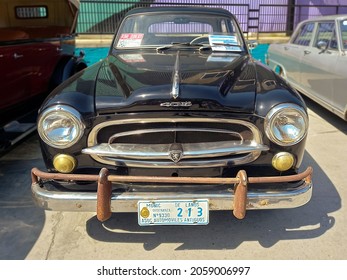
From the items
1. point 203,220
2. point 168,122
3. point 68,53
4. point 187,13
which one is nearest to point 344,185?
point 203,220

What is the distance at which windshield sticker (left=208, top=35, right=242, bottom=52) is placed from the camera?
145 inches

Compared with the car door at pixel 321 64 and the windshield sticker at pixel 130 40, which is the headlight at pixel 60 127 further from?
the car door at pixel 321 64

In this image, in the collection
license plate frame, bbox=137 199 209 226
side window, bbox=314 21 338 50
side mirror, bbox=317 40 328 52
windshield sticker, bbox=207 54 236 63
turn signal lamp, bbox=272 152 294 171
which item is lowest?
license plate frame, bbox=137 199 209 226

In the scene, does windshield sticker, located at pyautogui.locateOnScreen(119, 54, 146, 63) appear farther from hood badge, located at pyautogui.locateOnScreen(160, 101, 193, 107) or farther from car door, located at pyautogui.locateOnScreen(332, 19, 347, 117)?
car door, located at pyautogui.locateOnScreen(332, 19, 347, 117)

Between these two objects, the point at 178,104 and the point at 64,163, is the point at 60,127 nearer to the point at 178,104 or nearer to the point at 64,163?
the point at 64,163

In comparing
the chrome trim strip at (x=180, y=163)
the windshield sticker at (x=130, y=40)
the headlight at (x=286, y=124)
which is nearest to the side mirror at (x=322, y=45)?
the windshield sticker at (x=130, y=40)

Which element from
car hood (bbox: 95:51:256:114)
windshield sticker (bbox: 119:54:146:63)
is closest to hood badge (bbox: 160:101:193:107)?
car hood (bbox: 95:51:256:114)

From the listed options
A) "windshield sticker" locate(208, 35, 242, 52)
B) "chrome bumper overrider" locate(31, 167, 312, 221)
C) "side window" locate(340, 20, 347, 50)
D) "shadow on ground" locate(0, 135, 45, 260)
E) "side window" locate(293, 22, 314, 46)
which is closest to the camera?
"chrome bumper overrider" locate(31, 167, 312, 221)

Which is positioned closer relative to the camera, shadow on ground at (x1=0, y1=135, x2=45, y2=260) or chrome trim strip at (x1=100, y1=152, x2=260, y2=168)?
chrome trim strip at (x1=100, y1=152, x2=260, y2=168)

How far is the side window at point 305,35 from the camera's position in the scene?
608 centimetres

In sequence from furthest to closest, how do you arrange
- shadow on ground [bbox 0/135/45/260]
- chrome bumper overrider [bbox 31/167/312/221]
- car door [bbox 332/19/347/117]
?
car door [bbox 332/19/347/117], shadow on ground [bbox 0/135/45/260], chrome bumper overrider [bbox 31/167/312/221]

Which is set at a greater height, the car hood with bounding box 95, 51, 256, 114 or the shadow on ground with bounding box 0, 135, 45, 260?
the car hood with bounding box 95, 51, 256, 114

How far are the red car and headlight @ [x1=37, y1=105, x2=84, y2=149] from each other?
5.90 feet
